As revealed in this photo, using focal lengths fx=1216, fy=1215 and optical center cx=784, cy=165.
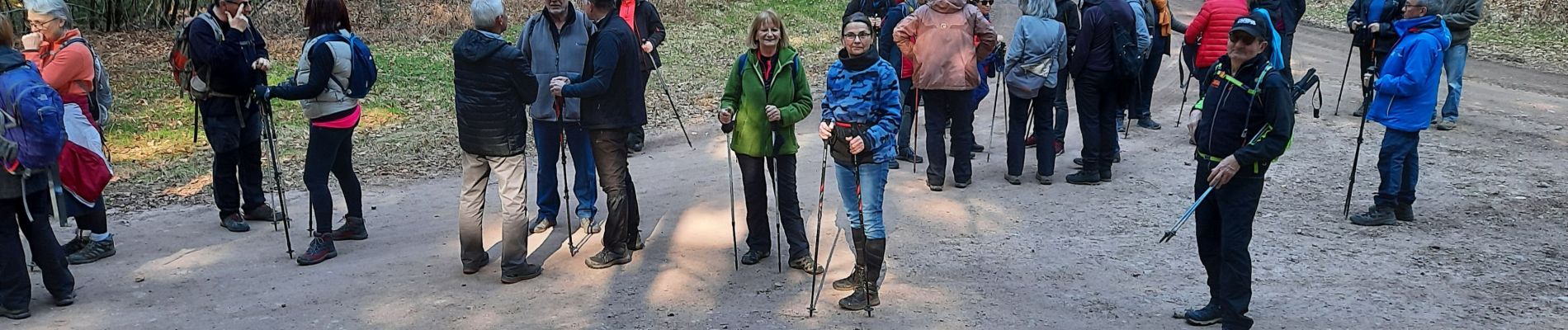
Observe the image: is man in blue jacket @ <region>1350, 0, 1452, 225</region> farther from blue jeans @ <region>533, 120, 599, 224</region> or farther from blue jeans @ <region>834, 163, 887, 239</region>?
blue jeans @ <region>533, 120, 599, 224</region>

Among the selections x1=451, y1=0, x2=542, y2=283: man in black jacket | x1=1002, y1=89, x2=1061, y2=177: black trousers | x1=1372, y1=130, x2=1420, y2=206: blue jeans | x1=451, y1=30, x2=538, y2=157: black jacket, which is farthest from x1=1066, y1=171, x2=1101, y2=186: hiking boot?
x1=451, y1=30, x2=538, y2=157: black jacket

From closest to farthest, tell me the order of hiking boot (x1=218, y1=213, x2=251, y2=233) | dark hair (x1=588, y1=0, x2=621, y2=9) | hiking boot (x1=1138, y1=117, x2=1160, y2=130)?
dark hair (x1=588, y1=0, x2=621, y2=9)
hiking boot (x1=218, y1=213, x2=251, y2=233)
hiking boot (x1=1138, y1=117, x2=1160, y2=130)

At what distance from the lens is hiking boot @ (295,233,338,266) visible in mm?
6891

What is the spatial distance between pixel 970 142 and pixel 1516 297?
3674 millimetres

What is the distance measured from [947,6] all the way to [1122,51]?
4.38 ft

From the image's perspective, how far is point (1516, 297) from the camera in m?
6.20

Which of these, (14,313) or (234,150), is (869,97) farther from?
(14,313)

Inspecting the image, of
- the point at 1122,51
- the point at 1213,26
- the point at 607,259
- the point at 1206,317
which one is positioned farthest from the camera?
the point at 1213,26

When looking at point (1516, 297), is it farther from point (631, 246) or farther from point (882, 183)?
point (631, 246)

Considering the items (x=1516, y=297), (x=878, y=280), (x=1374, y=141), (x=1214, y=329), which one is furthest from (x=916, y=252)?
(x=1374, y=141)

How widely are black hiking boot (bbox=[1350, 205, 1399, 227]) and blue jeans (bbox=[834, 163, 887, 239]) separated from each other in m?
3.61

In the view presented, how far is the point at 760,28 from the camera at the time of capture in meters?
6.22

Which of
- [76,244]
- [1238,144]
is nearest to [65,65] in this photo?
[76,244]

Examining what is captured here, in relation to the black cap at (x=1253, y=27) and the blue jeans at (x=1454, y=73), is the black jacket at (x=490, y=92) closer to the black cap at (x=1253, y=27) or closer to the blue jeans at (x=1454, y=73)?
the black cap at (x=1253, y=27)
